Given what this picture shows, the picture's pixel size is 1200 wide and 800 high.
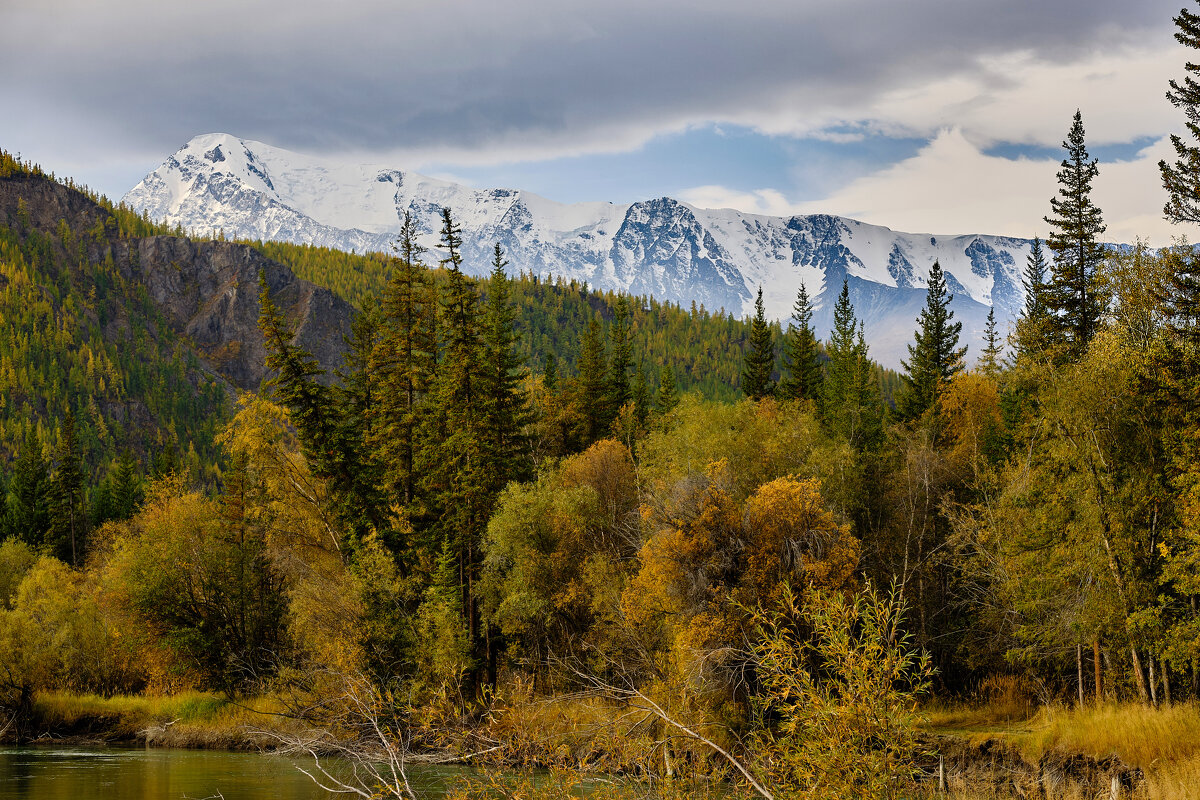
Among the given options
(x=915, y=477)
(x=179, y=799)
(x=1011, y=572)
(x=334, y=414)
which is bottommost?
(x=179, y=799)

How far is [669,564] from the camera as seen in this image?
34688mm

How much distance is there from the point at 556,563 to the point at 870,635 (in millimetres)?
34366

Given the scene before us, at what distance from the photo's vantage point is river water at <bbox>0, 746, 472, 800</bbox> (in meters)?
31.6

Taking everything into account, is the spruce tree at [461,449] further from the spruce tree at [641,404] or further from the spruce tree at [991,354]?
the spruce tree at [991,354]

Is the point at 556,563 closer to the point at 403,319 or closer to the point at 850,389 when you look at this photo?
the point at 403,319

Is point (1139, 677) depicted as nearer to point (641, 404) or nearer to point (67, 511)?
point (641, 404)

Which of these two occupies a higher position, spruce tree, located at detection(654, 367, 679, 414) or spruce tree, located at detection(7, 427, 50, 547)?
spruce tree, located at detection(654, 367, 679, 414)

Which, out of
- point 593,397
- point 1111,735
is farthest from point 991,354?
point 1111,735

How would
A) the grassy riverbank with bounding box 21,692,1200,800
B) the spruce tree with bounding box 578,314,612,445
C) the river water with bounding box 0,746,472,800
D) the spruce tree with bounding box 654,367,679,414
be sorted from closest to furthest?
the grassy riverbank with bounding box 21,692,1200,800 < the river water with bounding box 0,746,472,800 < the spruce tree with bounding box 578,314,612,445 < the spruce tree with bounding box 654,367,679,414

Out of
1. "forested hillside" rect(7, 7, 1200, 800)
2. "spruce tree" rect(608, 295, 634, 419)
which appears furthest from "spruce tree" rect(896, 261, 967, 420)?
"spruce tree" rect(608, 295, 634, 419)

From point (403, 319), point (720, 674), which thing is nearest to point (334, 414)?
point (403, 319)

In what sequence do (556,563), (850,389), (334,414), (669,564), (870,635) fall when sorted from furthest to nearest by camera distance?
1. (850,389)
2. (334,414)
3. (556,563)
4. (669,564)
5. (870,635)

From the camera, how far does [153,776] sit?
117 ft

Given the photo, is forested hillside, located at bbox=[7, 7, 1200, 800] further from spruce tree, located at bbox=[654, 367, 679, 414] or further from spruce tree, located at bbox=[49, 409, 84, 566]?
spruce tree, located at bbox=[49, 409, 84, 566]
